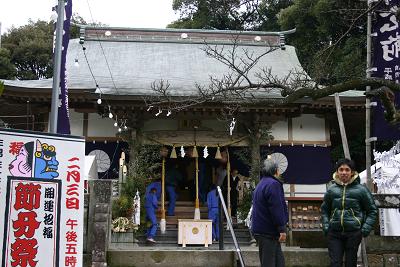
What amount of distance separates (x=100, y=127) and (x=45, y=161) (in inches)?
412

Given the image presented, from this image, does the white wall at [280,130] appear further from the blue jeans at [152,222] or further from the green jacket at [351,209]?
Result: the green jacket at [351,209]

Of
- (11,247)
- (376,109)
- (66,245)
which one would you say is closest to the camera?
(11,247)

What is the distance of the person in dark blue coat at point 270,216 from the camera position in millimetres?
4883

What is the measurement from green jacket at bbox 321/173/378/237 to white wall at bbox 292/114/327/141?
30.3 ft

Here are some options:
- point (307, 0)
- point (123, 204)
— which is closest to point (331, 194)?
point (123, 204)

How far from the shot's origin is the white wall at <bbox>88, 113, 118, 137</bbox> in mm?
14070

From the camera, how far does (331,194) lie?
5270mm

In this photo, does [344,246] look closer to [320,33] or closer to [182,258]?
[182,258]

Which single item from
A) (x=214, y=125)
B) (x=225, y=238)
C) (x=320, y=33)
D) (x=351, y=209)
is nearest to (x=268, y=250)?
(x=351, y=209)

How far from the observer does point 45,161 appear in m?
3.80

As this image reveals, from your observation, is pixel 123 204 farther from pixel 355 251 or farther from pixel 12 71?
pixel 12 71

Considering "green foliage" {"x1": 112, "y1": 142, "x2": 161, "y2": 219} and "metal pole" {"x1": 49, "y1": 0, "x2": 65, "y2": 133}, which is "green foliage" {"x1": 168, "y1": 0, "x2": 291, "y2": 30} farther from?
"metal pole" {"x1": 49, "y1": 0, "x2": 65, "y2": 133}

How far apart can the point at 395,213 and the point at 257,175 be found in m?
5.23

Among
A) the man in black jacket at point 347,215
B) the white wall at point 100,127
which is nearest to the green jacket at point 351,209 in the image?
the man in black jacket at point 347,215
